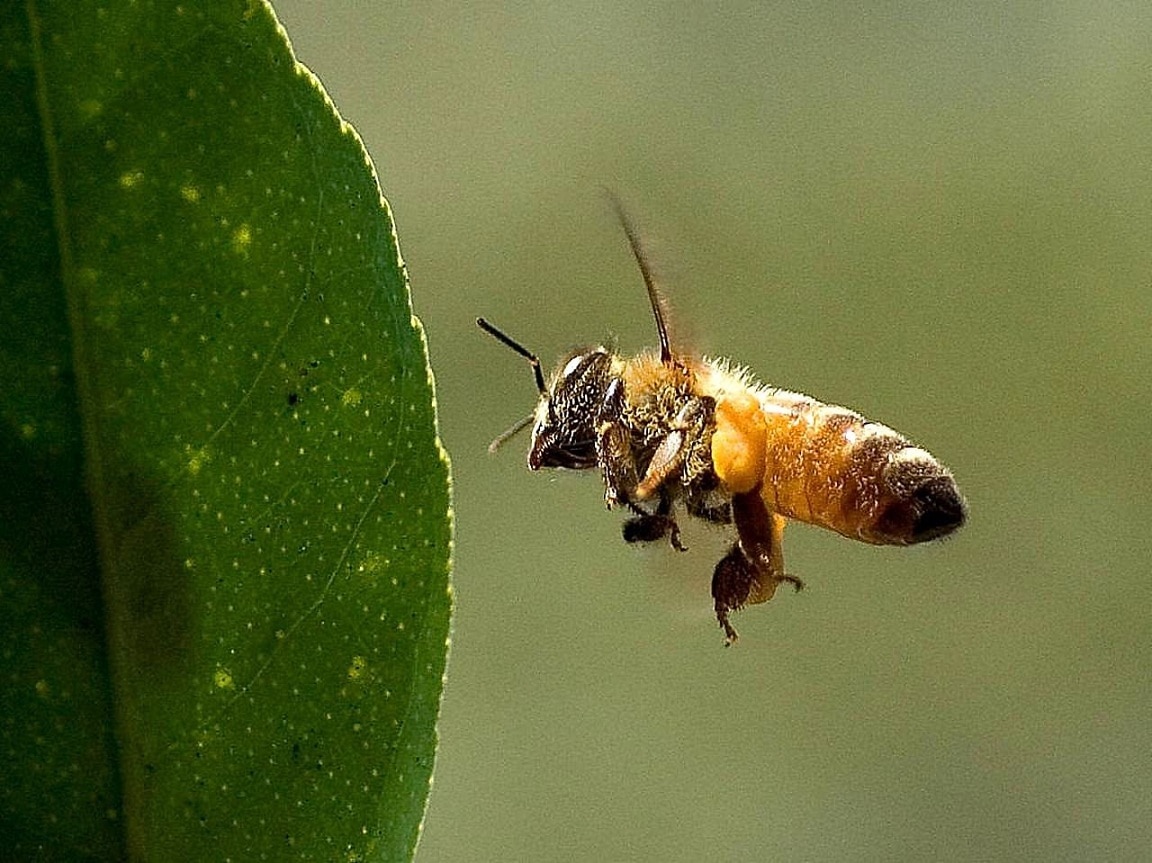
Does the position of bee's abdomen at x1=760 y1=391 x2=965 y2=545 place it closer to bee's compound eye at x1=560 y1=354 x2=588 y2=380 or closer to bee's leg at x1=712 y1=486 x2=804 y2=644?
bee's leg at x1=712 y1=486 x2=804 y2=644

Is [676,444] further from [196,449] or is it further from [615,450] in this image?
[196,449]

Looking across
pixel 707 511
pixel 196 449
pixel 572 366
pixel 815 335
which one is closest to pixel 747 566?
pixel 707 511

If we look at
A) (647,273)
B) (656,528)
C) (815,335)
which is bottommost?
(815,335)

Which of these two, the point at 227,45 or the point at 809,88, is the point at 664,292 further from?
the point at 809,88

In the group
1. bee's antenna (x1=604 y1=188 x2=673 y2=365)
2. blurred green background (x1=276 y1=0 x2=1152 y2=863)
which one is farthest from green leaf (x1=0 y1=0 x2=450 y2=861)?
blurred green background (x1=276 y1=0 x2=1152 y2=863)

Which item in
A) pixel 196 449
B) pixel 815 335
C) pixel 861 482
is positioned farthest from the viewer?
pixel 815 335

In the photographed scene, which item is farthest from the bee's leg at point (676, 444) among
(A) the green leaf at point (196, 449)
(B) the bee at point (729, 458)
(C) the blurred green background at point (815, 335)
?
(C) the blurred green background at point (815, 335)

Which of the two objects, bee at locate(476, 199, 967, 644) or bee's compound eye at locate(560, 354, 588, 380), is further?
bee's compound eye at locate(560, 354, 588, 380)

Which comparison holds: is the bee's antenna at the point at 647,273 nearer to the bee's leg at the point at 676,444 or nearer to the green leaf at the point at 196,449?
the bee's leg at the point at 676,444
